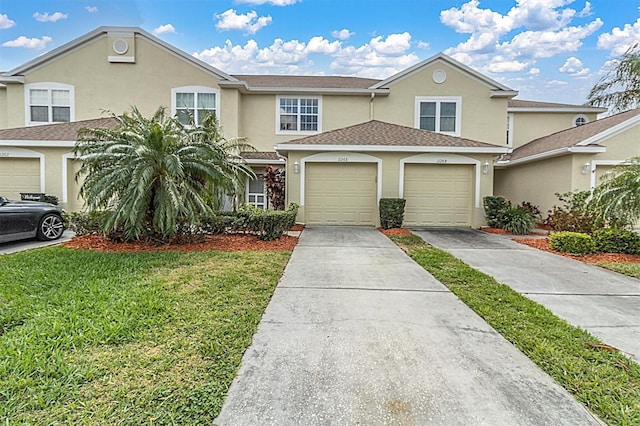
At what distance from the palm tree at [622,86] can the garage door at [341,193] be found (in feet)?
69.8

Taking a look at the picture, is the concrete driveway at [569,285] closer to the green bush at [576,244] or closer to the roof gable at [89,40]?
the green bush at [576,244]

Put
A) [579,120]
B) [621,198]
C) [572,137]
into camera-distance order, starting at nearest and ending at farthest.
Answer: [621,198] → [572,137] → [579,120]

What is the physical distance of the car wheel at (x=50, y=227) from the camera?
922cm

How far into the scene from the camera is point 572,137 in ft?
44.9

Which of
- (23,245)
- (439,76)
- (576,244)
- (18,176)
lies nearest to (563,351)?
(576,244)

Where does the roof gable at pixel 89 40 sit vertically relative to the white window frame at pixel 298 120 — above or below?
above

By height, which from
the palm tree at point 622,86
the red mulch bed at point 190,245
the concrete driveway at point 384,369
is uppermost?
the palm tree at point 622,86

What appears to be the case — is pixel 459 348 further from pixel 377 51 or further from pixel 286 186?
pixel 377 51

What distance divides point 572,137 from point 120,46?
61.5 ft

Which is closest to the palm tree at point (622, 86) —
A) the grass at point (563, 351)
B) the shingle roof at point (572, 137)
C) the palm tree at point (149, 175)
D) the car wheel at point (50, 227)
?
the shingle roof at point (572, 137)

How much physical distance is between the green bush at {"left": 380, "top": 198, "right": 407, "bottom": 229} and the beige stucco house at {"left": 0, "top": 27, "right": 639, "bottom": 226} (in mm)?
798

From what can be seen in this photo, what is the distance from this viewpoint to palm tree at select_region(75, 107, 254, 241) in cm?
754

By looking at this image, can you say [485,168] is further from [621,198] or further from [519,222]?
[621,198]

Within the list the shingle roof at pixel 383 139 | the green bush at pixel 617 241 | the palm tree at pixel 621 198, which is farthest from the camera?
the shingle roof at pixel 383 139
